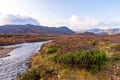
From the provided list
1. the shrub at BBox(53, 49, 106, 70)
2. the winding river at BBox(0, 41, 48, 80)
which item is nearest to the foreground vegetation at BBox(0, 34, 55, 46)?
the winding river at BBox(0, 41, 48, 80)

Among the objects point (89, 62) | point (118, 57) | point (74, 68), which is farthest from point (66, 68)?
point (118, 57)

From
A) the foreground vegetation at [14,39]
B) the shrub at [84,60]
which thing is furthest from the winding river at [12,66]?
the foreground vegetation at [14,39]

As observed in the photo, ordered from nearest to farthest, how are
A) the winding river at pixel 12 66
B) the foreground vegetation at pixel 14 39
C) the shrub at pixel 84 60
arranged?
the shrub at pixel 84 60
the winding river at pixel 12 66
the foreground vegetation at pixel 14 39

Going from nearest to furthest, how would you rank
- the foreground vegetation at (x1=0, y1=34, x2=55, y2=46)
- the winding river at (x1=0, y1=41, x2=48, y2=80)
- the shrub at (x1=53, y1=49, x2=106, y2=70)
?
the shrub at (x1=53, y1=49, x2=106, y2=70), the winding river at (x1=0, y1=41, x2=48, y2=80), the foreground vegetation at (x1=0, y1=34, x2=55, y2=46)

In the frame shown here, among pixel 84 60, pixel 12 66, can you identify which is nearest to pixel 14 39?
pixel 12 66

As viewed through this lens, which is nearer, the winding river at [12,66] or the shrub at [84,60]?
the shrub at [84,60]

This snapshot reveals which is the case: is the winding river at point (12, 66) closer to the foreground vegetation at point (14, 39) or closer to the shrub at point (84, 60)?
the shrub at point (84, 60)

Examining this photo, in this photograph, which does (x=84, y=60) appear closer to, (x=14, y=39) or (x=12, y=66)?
(x=12, y=66)

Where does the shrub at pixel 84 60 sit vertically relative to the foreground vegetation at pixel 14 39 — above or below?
above

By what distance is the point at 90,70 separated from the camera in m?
14.6

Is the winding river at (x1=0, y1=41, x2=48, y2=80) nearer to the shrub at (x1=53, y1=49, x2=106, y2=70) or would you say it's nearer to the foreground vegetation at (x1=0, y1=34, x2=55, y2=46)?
the shrub at (x1=53, y1=49, x2=106, y2=70)

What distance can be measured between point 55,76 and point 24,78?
3.05 metres

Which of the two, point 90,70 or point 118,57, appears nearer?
point 90,70

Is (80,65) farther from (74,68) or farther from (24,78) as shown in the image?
(24,78)
